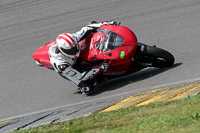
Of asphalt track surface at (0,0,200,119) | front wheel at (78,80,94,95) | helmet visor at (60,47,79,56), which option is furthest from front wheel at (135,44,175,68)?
helmet visor at (60,47,79,56)

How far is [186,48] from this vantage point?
30.9ft

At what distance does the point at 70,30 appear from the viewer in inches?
508

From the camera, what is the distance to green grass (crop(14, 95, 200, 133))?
4936 millimetres

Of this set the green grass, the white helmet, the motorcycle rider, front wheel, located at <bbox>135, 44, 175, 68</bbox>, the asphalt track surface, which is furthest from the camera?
the asphalt track surface

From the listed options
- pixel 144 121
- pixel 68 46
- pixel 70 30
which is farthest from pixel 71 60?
pixel 70 30

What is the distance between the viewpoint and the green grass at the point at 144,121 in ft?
16.2

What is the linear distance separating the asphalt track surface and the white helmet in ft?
3.23

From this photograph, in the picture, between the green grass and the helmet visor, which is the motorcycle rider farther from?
the green grass

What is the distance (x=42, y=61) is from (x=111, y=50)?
1616 millimetres

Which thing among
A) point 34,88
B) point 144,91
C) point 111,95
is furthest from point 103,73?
point 34,88

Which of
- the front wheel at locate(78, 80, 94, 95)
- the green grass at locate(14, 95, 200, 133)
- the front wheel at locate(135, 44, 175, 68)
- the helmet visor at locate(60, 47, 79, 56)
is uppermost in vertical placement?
the helmet visor at locate(60, 47, 79, 56)

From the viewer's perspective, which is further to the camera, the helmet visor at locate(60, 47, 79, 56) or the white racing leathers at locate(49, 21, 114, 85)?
the white racing leathers at locate(49, 21, 114, 85)

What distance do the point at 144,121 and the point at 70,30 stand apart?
7947mm

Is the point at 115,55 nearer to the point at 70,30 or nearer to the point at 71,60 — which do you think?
the point at 71,60
